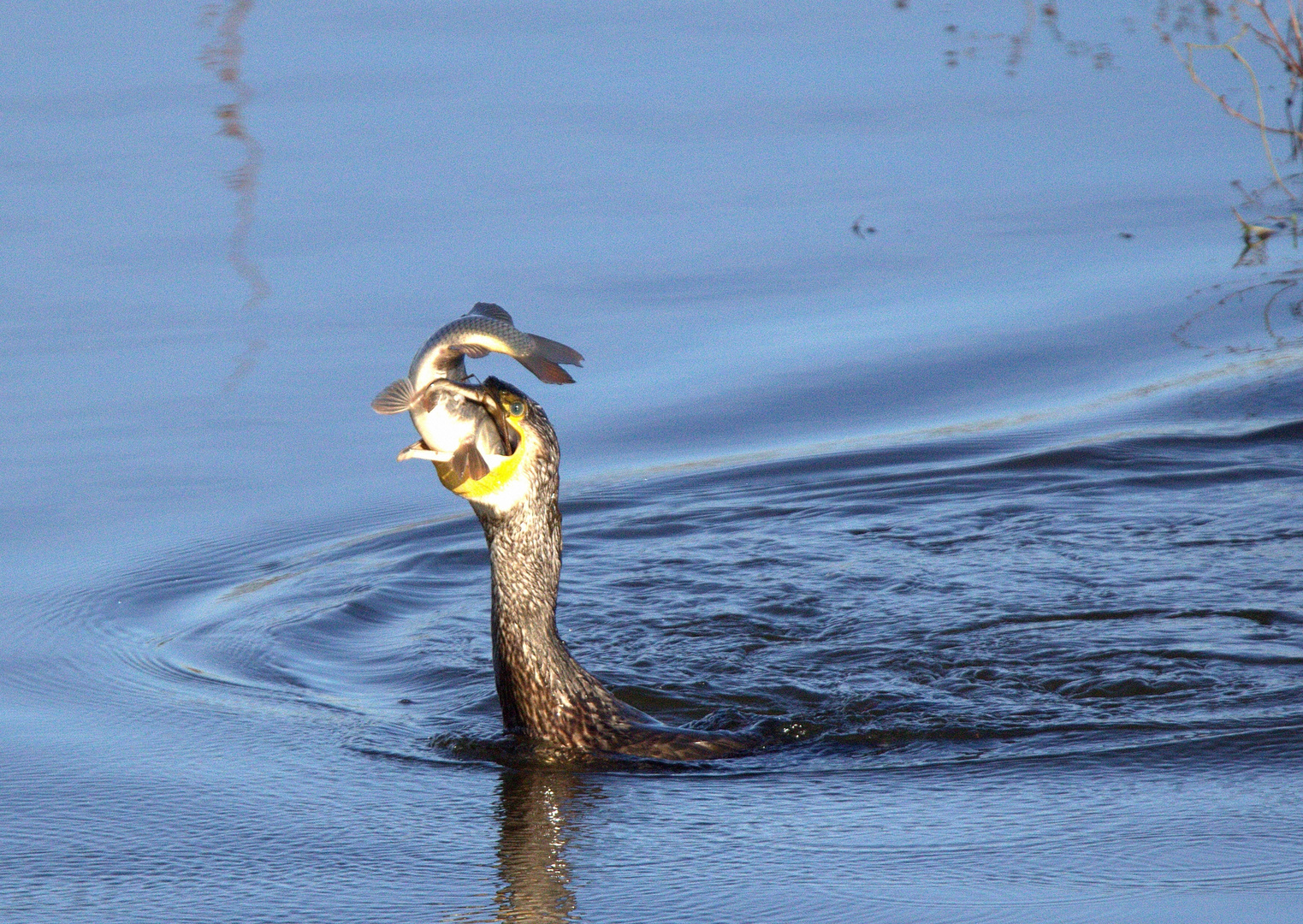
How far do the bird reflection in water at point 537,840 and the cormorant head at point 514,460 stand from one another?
774mm

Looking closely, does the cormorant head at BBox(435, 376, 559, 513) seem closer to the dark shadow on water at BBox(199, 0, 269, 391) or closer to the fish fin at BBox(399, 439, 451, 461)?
the fish fin at BBox(399, 439, 451, 461)

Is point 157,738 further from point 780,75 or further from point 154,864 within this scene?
point 780,75

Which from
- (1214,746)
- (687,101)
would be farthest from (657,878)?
(687,101)

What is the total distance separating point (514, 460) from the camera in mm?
5137

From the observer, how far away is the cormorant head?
16.4 ft

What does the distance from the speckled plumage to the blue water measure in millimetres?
178

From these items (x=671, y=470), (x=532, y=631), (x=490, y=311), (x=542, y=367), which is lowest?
(x=532, y=631)

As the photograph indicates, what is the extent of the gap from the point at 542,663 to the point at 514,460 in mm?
683

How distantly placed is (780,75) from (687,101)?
2.97 ft

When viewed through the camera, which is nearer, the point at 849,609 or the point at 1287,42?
the point at 849,609

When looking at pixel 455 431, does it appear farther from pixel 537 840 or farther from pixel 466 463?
pixel 537 840

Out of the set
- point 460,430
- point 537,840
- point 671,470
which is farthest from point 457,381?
point 671,470

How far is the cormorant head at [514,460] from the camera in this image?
4988 millimetres

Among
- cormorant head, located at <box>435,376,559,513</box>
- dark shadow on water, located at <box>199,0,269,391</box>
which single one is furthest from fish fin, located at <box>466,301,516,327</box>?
dark shadow on water, located at <box>199,0,269,391</box>
